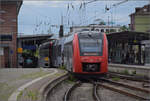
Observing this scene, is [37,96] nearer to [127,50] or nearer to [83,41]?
[83,41]

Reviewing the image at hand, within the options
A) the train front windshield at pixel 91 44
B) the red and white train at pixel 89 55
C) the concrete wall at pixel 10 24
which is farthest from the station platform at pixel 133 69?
the concrete wall at pixel 10 24

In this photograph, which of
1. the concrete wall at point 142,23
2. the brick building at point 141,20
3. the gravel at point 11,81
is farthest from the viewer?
the brick building at point 141,20

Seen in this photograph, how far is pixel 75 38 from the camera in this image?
16344 mm

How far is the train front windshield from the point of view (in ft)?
52.2

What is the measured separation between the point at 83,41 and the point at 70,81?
2.43m

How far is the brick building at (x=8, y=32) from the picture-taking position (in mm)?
36500

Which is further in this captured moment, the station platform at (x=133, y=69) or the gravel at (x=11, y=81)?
the station platform at (x=133, y=69)

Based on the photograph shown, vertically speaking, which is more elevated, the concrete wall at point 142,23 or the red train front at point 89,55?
the concrete wall at point 142,23

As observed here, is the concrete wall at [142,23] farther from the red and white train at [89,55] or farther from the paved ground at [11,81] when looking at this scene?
the paved ground at [11,81]

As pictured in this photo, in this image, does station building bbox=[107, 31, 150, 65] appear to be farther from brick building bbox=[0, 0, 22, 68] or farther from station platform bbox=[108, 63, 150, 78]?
brick building bbox=[0, 0, 22, 68]

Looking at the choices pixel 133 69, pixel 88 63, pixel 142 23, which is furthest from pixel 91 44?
pixel 142 23

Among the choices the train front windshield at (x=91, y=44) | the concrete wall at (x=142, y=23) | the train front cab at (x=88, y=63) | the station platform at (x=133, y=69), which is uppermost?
the concrete wall at (x=142, y=23)

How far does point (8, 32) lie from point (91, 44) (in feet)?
76.1

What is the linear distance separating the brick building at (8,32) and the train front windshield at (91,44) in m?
21.3
